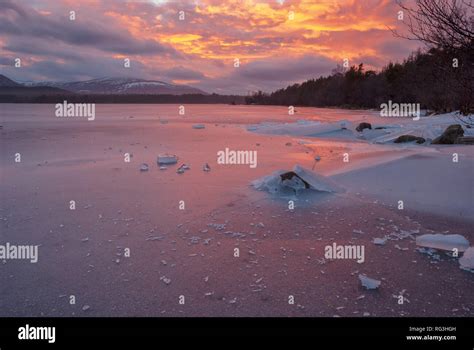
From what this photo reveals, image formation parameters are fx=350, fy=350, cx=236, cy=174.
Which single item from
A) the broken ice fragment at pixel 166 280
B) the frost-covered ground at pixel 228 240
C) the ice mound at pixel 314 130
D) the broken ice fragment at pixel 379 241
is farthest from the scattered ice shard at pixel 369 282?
the ice mound at pixel 314 130

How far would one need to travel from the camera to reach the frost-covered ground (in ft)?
8.82

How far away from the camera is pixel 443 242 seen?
367 cm

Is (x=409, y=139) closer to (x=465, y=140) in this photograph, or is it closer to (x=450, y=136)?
(x=450, y=136)

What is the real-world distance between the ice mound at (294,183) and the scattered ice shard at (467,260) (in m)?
2.70

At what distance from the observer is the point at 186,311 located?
2559mm

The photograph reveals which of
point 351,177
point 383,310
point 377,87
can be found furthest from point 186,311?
point 377,87

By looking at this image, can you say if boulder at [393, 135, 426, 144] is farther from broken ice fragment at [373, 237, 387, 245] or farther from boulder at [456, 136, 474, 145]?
broken ice fragment at [373, 237, 387, 245]

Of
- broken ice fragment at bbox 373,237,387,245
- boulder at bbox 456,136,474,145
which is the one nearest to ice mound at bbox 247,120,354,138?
→ boulder at bbox 456,136,474,145

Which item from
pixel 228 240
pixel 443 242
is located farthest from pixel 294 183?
pixel 443 242

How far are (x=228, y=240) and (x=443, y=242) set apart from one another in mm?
2268

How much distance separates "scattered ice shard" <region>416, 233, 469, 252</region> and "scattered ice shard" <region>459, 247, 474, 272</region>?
0.20 metres
